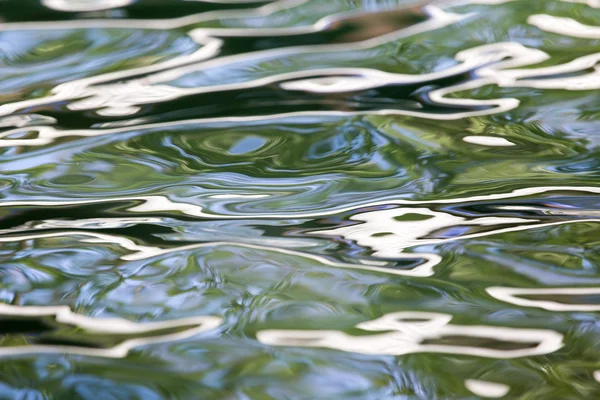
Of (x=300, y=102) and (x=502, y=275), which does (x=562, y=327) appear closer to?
(x=502, y=275)

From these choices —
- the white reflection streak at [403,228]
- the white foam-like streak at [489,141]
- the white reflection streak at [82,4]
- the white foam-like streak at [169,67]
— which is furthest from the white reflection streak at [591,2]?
the white reflection streak at [82,4]

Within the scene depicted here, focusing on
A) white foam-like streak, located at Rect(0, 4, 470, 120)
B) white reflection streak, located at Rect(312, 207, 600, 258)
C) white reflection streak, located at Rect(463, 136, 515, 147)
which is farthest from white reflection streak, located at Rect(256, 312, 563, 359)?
white foam-like streak, located at Rect(0, 4, 470, 120)

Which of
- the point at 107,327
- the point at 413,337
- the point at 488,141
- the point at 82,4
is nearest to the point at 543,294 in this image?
the point at 413,337

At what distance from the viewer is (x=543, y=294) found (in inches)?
34.6

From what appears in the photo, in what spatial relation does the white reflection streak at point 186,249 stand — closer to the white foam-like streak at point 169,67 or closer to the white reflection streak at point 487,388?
the white reflection streak at point 487,388

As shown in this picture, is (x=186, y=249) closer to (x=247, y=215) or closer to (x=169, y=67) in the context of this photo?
(x=247, y=215)

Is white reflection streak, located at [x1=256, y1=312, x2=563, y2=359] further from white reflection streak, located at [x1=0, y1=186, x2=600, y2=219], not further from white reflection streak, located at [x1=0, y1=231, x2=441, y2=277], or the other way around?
white reflection streak, located at [x1=0, y1=186, x2=600, y2=219]

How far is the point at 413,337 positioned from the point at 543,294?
0.58ft

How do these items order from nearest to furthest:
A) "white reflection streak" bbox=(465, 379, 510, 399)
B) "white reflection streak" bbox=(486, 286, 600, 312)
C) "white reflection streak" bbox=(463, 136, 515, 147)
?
"white reflection streak" bbox=(465, 379, 510, 399)
"white reflection streak" bbox=(486, 286, 600, 312)
"white reflection streak" bbox=(463, 136, 515, 147)

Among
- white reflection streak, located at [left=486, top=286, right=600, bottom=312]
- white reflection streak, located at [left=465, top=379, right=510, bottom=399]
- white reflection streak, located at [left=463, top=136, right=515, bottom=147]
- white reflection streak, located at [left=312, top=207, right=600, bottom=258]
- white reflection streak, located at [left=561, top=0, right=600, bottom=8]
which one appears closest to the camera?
white reflection streak, located at [left=465, top=379, right=510, bottom=399]

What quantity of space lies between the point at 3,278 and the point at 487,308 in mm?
575

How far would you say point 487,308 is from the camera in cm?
86

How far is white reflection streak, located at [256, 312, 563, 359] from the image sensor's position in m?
0.80

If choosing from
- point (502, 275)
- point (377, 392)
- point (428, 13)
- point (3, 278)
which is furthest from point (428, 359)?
point (428, 13)
